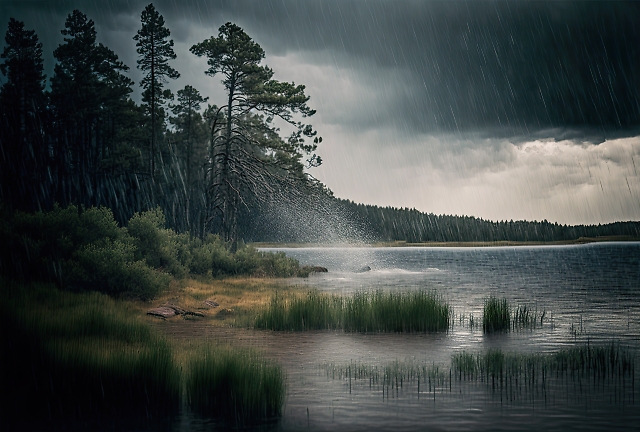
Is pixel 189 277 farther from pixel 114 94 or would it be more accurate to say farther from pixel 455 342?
pixel 114 94

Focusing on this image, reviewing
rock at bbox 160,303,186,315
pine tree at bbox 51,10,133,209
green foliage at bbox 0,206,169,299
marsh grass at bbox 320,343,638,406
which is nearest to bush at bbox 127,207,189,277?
green foliage at bbox 0,206,169,299

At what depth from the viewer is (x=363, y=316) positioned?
22359 millimetres

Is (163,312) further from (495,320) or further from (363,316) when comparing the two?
(495,320)

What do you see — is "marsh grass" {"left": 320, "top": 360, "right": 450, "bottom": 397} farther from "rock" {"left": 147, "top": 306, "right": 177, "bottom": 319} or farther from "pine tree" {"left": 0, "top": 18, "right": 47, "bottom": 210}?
"pine tree" {"left": 0, "top": 18, "right": 47, "bottom": 210}

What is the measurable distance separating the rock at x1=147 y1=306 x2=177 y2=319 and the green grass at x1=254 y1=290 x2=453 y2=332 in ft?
13.3

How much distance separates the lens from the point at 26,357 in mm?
12656

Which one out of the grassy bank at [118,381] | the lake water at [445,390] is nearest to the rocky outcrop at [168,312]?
the lake water at [445,390]

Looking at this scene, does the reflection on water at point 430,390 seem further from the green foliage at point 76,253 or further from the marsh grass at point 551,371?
the green foliage at point 76,253

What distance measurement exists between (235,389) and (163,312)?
1336cm

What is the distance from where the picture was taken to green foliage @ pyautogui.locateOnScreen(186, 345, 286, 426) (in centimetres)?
1140

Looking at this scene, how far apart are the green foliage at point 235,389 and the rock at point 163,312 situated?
476 inches

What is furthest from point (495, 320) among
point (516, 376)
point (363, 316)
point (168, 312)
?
point (168, 312)

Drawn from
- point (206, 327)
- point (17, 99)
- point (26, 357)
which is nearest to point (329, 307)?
point (206, 327)

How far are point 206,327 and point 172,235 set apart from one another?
14312 mm
